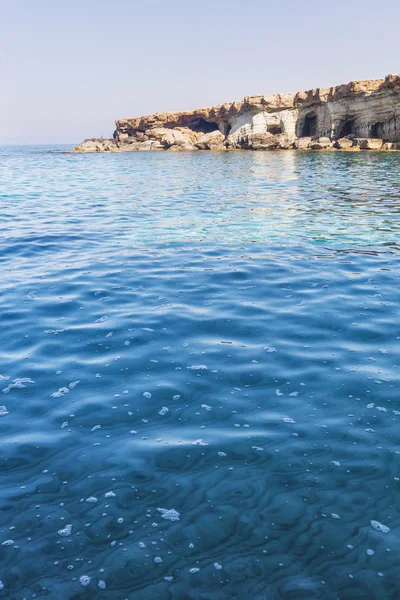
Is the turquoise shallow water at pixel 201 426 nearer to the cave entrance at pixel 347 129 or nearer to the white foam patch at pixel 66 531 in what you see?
the white foam patch at pixel 66 531

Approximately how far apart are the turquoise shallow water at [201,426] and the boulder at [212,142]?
62515mm

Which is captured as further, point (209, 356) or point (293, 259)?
point (293, 259)

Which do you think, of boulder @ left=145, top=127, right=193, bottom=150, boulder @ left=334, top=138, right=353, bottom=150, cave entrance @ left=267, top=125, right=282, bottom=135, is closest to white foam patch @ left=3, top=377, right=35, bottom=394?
boulder @ left=334, top=138, right=353, bottom=150

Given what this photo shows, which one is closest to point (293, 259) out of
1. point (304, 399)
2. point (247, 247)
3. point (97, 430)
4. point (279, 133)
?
point (247, 247)

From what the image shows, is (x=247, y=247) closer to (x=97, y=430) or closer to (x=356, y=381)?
(x=356, y=381)

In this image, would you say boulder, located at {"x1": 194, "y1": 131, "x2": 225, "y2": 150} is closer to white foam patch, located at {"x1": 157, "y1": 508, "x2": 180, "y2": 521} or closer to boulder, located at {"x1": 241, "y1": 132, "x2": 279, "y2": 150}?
boulder, located at {"x1": 241, "y1": 132, "x2": 279, "y2": 150}

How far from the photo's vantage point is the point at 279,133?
2515 inches

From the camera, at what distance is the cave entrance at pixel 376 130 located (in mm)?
51100

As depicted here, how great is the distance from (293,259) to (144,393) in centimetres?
617

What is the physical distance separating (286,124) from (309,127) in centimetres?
387

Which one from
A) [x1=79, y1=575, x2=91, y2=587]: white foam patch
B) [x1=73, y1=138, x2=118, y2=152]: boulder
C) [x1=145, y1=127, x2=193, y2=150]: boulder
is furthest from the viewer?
[x1=73, y1=138, x2=118, y2=152]: boulder

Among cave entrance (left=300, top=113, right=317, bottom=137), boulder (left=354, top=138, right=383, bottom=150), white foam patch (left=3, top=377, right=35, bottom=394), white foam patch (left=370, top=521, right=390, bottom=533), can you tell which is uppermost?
cave entrance (left=300, top=113, right=317, bottom=137)

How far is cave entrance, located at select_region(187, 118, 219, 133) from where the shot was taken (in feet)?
279

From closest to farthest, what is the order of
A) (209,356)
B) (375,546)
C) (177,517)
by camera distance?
1. (375,546)
2. (177,517)
3. (209,356)
